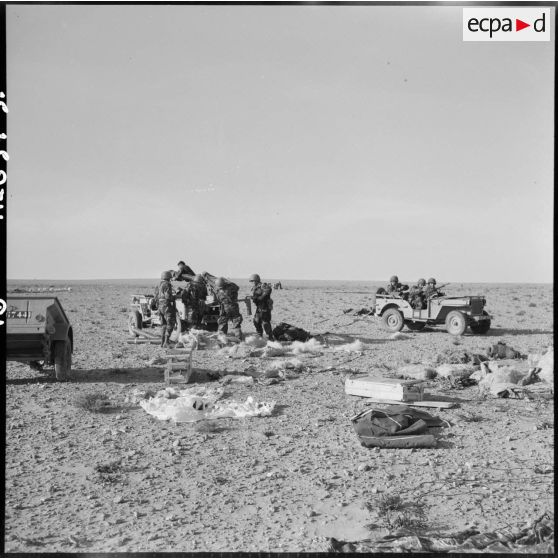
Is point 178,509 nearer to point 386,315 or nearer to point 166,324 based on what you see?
point 166,324

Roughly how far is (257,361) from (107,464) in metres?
5.99

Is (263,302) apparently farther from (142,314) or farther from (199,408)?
(199,408)

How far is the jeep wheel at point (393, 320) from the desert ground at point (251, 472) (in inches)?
293

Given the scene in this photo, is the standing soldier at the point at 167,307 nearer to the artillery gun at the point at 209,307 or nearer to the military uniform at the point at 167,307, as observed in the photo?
the military uniform at the point at 167,307

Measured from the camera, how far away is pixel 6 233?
4.91m

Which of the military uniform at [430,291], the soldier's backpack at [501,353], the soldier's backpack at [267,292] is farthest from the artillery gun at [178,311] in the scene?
the soldier's backpack at [501,353]

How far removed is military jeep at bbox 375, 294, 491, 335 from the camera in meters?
16.4

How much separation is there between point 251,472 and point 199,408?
209cm

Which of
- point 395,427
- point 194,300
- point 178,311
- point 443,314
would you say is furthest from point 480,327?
point 395,427

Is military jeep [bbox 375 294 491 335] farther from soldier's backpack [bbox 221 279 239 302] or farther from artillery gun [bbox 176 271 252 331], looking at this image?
artillery gun [bbox 176 271 252 331]

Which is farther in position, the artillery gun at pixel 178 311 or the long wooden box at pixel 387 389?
the artillery gun at pixel 178 311

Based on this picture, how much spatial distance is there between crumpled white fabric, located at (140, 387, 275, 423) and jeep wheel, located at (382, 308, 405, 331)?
31.6 feet

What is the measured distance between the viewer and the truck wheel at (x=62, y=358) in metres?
9.56

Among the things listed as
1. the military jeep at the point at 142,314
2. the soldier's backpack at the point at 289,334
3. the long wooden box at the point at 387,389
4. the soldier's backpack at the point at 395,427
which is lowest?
the soldier's backpack at the point at 395,427
